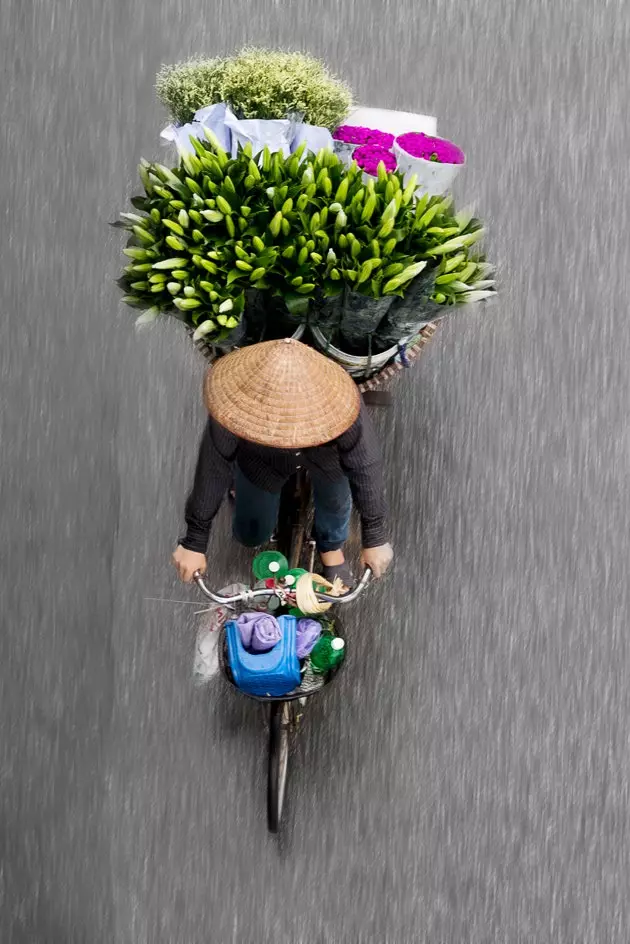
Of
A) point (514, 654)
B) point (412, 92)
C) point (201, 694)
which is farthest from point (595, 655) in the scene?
point (412, 92)

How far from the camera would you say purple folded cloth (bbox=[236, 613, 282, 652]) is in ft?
8.57

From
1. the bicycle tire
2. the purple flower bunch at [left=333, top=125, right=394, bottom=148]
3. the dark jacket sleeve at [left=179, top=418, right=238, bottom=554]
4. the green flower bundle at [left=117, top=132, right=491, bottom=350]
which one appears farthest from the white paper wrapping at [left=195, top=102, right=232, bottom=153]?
the bicycle tire

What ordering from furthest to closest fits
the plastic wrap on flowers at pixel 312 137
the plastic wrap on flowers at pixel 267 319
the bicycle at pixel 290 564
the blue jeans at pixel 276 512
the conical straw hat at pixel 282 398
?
the bicycle at pixel 290 564
the blue jeans at pixel 276 512
the plastic wrap on flowers at pixel 312 137
the plastic wrap on flowers at pixel 267 319
the conical straw hat at pixel 282 398

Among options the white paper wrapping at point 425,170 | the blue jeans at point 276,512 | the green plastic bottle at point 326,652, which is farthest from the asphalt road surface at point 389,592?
the white paper wrapping at point 425,170

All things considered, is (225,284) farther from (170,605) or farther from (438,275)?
(170,605)

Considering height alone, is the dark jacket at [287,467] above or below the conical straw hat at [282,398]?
below

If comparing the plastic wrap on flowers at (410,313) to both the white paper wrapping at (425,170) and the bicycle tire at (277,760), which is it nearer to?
the white paper wrapping at (425,170)

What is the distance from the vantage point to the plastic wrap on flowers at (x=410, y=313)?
2.32m

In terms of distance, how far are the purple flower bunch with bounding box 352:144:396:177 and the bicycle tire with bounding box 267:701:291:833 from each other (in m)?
1.57

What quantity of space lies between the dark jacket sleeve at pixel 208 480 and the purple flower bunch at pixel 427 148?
34.0 inches

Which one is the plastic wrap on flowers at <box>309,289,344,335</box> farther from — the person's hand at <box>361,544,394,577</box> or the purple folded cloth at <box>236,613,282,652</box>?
the purple folded cloth at <box>236,613,282,652</box>

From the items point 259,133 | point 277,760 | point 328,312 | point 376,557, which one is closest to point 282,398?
point 328,312

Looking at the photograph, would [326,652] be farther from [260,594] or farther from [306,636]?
[260,594]

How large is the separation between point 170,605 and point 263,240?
177 cm
